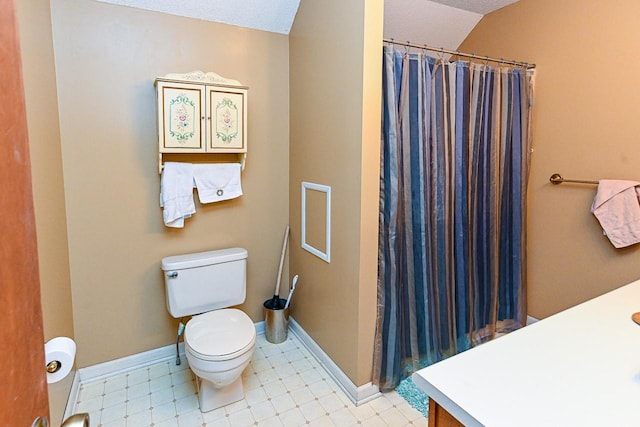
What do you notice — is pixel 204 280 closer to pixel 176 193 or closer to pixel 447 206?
pixel 176 193

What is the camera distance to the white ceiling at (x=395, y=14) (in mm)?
2188

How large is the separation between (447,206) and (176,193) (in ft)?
5.24

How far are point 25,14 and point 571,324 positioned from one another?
2.31 metres

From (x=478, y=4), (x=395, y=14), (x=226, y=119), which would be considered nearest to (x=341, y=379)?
(x=226, y=119)

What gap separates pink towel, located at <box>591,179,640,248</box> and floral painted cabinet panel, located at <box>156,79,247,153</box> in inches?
83.1

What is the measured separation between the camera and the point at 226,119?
2.23m

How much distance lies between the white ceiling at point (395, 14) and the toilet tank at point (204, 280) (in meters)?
1.44

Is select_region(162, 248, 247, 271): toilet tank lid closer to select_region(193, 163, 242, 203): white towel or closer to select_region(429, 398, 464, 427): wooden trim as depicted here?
select_region(193, 163, 242, 203): white towel

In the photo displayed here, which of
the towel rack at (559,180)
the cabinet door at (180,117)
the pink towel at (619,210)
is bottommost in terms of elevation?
the pink towel at (619,210)

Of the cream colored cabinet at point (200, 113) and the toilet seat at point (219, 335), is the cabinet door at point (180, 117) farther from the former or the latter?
the toilet seat at point (219, 335)

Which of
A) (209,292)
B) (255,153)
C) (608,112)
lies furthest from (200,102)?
(608,112)

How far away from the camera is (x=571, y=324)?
3.83ft

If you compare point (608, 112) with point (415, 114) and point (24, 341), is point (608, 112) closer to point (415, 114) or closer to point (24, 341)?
point (415, 114)

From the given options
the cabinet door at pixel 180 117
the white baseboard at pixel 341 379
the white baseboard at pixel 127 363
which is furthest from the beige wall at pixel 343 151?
the white baseboard at pixel 127 363
